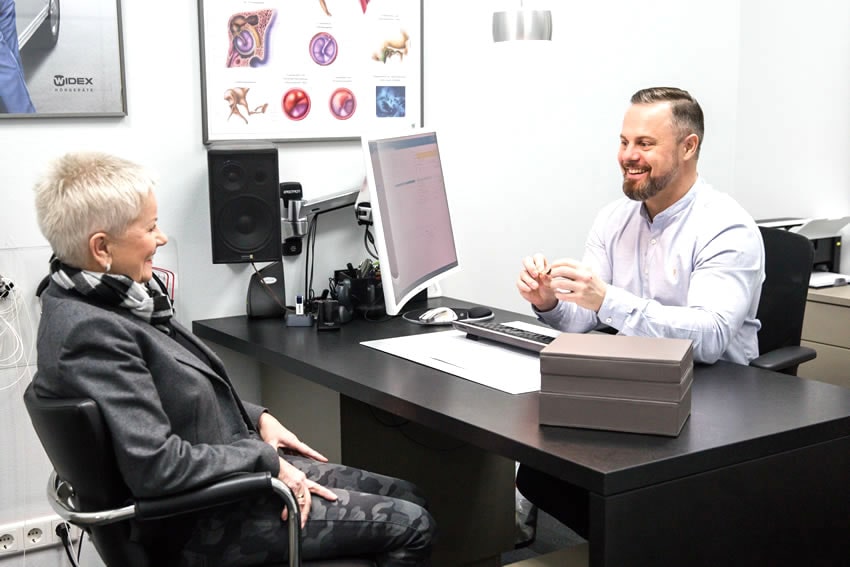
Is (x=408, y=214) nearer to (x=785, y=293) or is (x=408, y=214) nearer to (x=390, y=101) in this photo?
(x=390, y=101)

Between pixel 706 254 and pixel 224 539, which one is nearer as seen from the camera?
pixel 224 539

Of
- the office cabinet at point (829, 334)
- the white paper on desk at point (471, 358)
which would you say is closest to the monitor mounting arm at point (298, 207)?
the white paper on desk at point (471, 358)

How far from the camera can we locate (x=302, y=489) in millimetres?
1899

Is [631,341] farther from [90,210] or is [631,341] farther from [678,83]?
[678,83]

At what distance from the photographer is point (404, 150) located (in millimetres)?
2639

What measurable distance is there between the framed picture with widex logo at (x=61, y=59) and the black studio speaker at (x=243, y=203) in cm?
33

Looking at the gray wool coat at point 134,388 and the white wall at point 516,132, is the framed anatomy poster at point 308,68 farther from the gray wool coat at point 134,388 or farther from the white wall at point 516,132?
the gray wool coat at point 134,388

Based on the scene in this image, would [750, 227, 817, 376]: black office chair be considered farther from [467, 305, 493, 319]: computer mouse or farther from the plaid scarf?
the plaid scarf

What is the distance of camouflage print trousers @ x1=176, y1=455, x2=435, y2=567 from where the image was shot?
1.82 metres

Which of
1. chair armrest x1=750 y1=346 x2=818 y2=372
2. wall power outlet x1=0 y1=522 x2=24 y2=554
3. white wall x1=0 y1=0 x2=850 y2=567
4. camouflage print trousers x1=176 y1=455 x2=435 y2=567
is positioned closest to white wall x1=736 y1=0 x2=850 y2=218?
white wall x1=0 y1=0 x2=850 y2=567

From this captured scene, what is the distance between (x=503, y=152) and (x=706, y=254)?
120 centimetres

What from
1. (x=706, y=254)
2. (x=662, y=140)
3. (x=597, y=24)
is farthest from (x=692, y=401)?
(x=597, y=24)

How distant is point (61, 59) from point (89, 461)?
4.56ft

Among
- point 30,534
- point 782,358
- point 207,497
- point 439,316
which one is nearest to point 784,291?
point 782,358
